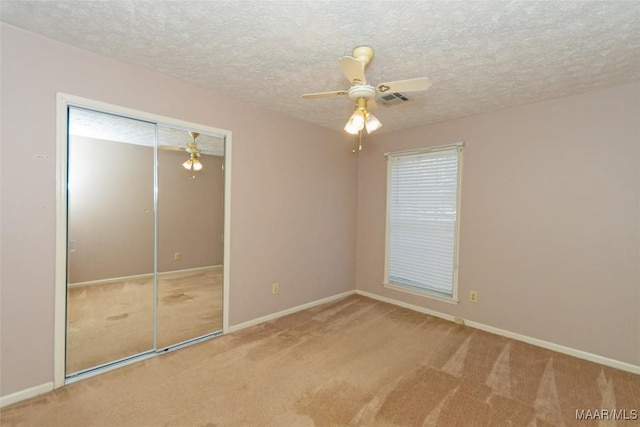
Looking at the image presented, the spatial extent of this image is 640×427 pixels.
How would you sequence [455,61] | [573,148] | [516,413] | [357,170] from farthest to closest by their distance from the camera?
[357,170] → [573,148] → [455,61] → [516,413]

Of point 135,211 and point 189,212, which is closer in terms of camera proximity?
point 135,211

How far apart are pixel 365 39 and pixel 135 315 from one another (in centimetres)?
309

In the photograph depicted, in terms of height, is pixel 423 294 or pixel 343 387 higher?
pixel 423 294

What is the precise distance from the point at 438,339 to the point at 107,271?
11.0 ft

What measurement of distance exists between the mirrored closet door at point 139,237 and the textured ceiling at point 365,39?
670 mm

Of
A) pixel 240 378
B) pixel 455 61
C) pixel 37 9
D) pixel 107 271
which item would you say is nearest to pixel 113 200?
pixel 107 271

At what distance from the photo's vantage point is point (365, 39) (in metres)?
1.96

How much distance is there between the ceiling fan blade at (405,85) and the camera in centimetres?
186

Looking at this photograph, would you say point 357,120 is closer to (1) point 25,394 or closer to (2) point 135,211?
(2) point 135,211

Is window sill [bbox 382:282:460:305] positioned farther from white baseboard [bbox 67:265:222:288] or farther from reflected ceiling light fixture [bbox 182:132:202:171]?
reflected ceiling light fixture [bbox 182:132:202:171]

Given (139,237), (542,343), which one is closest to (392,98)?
(139,237)

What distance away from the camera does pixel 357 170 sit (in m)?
4.62

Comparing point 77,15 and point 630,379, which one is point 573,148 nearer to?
point 630,379

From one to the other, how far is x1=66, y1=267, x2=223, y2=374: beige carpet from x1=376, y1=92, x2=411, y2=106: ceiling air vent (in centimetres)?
247
